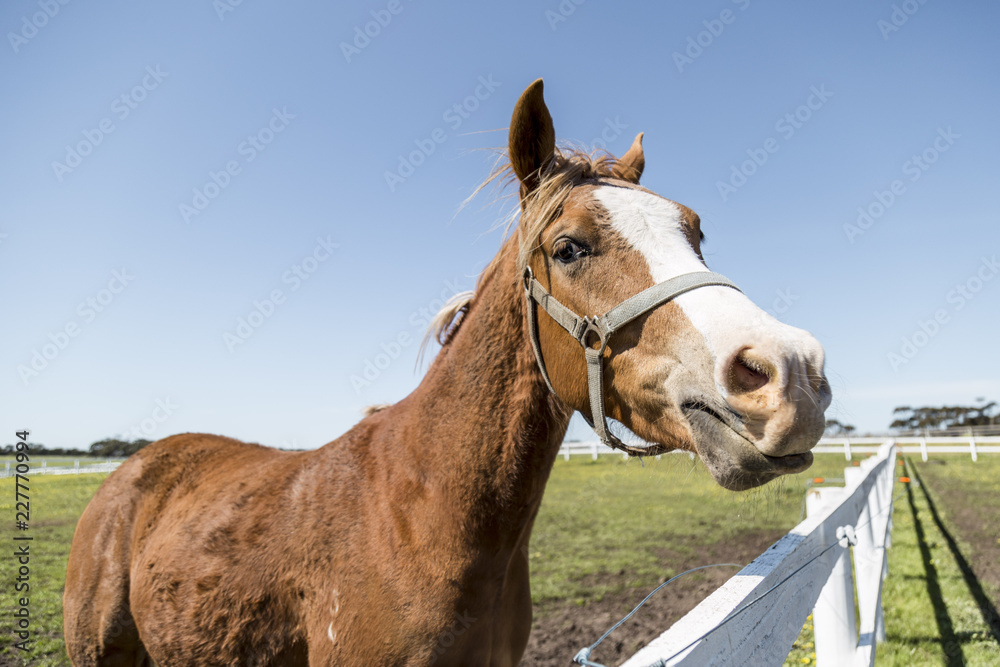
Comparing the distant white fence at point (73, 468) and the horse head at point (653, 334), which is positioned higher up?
the horse head at point (653, 334)

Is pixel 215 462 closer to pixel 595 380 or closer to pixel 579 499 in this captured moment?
pixel 595 380

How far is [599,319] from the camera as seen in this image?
193 cm

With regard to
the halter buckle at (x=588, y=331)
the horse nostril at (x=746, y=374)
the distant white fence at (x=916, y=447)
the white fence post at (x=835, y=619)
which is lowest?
the distant white fence at (x=916, y=447)

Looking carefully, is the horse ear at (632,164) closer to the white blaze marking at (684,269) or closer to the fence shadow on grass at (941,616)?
the white blaze marking at (684,269)

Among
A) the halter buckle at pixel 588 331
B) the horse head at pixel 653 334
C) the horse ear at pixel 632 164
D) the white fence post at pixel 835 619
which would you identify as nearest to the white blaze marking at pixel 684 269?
the horse head at pixel 653 334

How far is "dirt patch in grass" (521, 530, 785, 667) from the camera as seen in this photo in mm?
4969

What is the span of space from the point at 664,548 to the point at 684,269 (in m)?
8.11

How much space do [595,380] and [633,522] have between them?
1033cm

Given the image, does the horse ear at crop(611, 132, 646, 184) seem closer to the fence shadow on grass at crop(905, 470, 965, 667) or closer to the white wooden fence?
the fence shadow on grass at crop(905, 470, 965, 667)

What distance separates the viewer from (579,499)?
1479 centimetres

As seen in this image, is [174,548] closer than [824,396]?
No

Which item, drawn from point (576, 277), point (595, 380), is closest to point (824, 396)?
point (595, 380)

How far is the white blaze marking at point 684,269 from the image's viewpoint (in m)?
1.54

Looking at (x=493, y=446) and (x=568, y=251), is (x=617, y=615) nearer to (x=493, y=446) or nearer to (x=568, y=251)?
(x=493, y=446)
